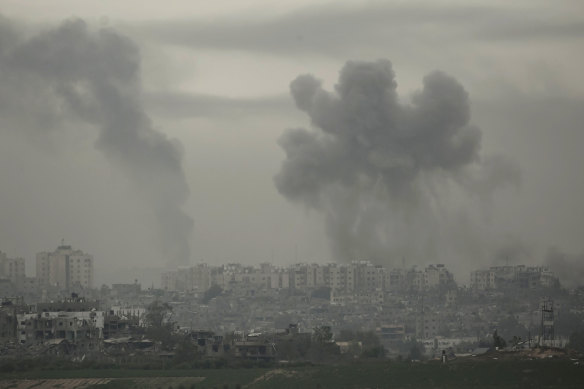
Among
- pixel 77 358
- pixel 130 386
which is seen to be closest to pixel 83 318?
pixel 77 358

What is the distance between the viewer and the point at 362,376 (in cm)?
7194

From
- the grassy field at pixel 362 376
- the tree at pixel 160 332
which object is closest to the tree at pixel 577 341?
the grassy field at pixel 362 376

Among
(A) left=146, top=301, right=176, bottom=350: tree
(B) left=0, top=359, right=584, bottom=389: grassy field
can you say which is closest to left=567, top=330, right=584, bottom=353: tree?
(B) left=0, top=359, right=584, bottom=389: grassy field

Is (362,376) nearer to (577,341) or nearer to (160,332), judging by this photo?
(160,332)

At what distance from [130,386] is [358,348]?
2778 centimetres

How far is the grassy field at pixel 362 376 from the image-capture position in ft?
208

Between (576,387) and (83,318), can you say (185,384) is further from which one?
(83,318)

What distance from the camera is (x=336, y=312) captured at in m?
170

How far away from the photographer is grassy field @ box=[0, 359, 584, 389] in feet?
208

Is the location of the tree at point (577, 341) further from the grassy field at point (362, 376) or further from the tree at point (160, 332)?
the tree at point (160, 332)

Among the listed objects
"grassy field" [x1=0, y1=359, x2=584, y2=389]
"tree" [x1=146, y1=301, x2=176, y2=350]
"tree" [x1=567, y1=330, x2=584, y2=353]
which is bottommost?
"grassy field" [x1=0, y1=359, x2=584, y2=389]

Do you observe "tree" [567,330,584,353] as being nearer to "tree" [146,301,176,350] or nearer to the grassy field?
the grassy field

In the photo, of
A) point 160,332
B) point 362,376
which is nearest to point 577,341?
point 160,332

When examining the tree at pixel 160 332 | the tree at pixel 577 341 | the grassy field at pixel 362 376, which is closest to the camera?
the grassy field at pixel 362 376
